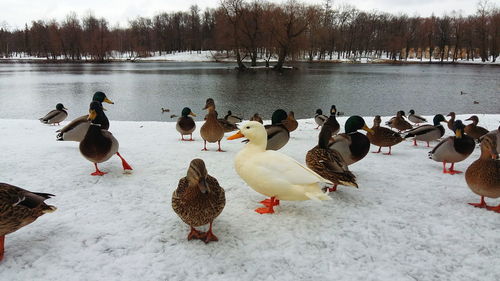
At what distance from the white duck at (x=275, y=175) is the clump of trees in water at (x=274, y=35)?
52394mm

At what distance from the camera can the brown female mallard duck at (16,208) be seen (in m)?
2.76

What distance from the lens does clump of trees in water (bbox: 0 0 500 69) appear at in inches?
2218

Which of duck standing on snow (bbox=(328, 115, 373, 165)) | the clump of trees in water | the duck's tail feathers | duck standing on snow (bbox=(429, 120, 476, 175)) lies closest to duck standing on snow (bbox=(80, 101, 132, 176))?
the duck's tail feathers

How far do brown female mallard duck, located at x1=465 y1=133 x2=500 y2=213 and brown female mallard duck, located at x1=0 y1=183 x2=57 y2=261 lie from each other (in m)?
4.73

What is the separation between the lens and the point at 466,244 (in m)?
3.28

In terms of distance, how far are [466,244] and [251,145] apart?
8.11ft

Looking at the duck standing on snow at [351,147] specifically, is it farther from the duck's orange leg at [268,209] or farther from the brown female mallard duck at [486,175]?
the duck's orange leg at [268,209]

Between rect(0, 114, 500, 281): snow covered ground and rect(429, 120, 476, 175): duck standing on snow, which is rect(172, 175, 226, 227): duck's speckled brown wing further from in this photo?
rect(429, 120, 476, 175): duck standing on snow

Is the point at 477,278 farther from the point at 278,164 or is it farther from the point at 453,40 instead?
the point at 453,40

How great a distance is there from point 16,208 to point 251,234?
2164 millimetres

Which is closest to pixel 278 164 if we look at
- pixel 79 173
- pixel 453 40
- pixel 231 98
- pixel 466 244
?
pixel 466 244

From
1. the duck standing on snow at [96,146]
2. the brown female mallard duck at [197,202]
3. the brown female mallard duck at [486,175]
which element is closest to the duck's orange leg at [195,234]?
the brown female mallard duck at [197,202]

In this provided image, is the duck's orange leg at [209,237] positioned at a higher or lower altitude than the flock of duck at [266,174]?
lower

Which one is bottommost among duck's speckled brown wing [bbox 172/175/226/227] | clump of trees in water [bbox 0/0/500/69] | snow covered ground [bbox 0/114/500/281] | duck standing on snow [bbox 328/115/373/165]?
snow covered ground [bbox 0/114/500/281]
